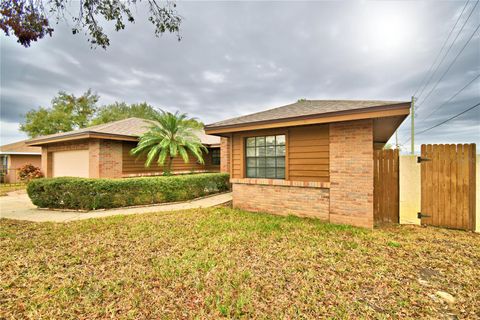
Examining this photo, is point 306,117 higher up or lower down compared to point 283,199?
higher up

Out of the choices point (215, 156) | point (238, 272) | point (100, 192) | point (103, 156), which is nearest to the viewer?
point (238, 272)

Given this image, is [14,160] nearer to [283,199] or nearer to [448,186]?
[283,199]

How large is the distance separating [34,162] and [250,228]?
24.8 meters

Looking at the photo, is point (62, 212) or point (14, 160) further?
point (14, 160)

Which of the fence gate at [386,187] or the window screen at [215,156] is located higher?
the window screen at [215,156]

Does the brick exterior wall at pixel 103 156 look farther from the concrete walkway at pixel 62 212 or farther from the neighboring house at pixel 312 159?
the neighboring house at pixel 312 159

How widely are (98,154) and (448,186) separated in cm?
1261

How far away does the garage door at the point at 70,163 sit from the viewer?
→ 10195mm

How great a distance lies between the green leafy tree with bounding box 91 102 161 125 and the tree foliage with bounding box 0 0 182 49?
23.8 m

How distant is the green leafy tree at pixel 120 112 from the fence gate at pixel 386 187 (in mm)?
26840

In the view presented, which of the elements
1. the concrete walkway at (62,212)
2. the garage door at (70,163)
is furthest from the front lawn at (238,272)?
the garage door at (70,163)

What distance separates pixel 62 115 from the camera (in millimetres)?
23328

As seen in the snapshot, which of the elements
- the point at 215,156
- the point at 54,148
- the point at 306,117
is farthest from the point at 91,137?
the point at 306,117

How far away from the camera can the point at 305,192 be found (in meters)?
5.38
